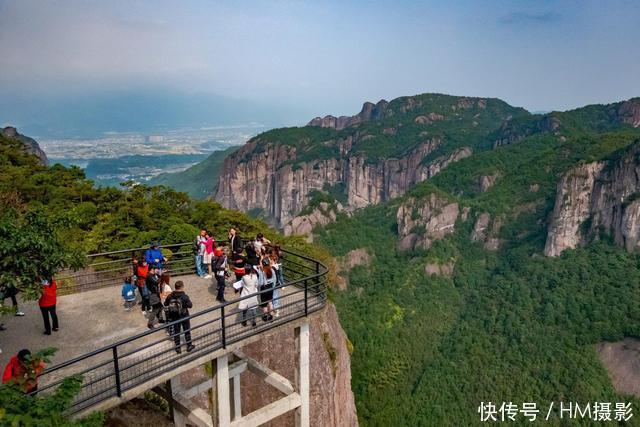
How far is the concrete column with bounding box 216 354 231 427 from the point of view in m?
11.1

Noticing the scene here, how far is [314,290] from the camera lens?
13.0 meters

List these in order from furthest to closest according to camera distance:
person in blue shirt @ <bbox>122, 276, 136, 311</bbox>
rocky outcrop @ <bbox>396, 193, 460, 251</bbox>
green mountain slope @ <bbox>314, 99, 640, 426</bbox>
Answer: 1. rocky outcrop @ <bbox>396, 193, 460, 251</bbox>
2. green mountain slope @ <bbox>314, 99, 640, 426</bbox>
3. person in blue shirt @ <bbox>122, 276, 136, 311</bbox>

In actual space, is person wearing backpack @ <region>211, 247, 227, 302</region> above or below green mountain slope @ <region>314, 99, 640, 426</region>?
above

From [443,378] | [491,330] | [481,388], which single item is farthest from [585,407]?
[491,330]

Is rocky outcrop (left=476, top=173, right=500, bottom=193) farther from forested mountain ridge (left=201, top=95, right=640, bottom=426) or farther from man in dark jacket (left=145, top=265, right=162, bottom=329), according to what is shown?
man in dark jacket (left=145, top=265, right=162, bottom=329)

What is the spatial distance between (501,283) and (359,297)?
30.5m

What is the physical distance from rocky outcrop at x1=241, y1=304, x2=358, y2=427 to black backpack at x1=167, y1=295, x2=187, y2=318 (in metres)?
6.20

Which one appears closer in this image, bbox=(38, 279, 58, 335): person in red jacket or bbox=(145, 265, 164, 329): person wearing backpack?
bbox=(38, 279, 58, 335): person in red jacket

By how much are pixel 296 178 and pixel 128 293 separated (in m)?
176

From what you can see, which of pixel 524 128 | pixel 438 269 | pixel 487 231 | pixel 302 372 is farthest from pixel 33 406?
pixel 524 128

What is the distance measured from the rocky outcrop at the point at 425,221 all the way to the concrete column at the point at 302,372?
337 ft

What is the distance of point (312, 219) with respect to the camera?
118250mm

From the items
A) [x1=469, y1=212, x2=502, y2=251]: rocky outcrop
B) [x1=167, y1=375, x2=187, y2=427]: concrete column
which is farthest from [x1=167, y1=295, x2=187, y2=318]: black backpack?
[x1=469, y1=212, x2=502, y2=251]: rocky outcrop

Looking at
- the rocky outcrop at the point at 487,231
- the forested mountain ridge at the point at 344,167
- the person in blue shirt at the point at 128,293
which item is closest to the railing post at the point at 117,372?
the person in blue shirt at the point at 128,293
